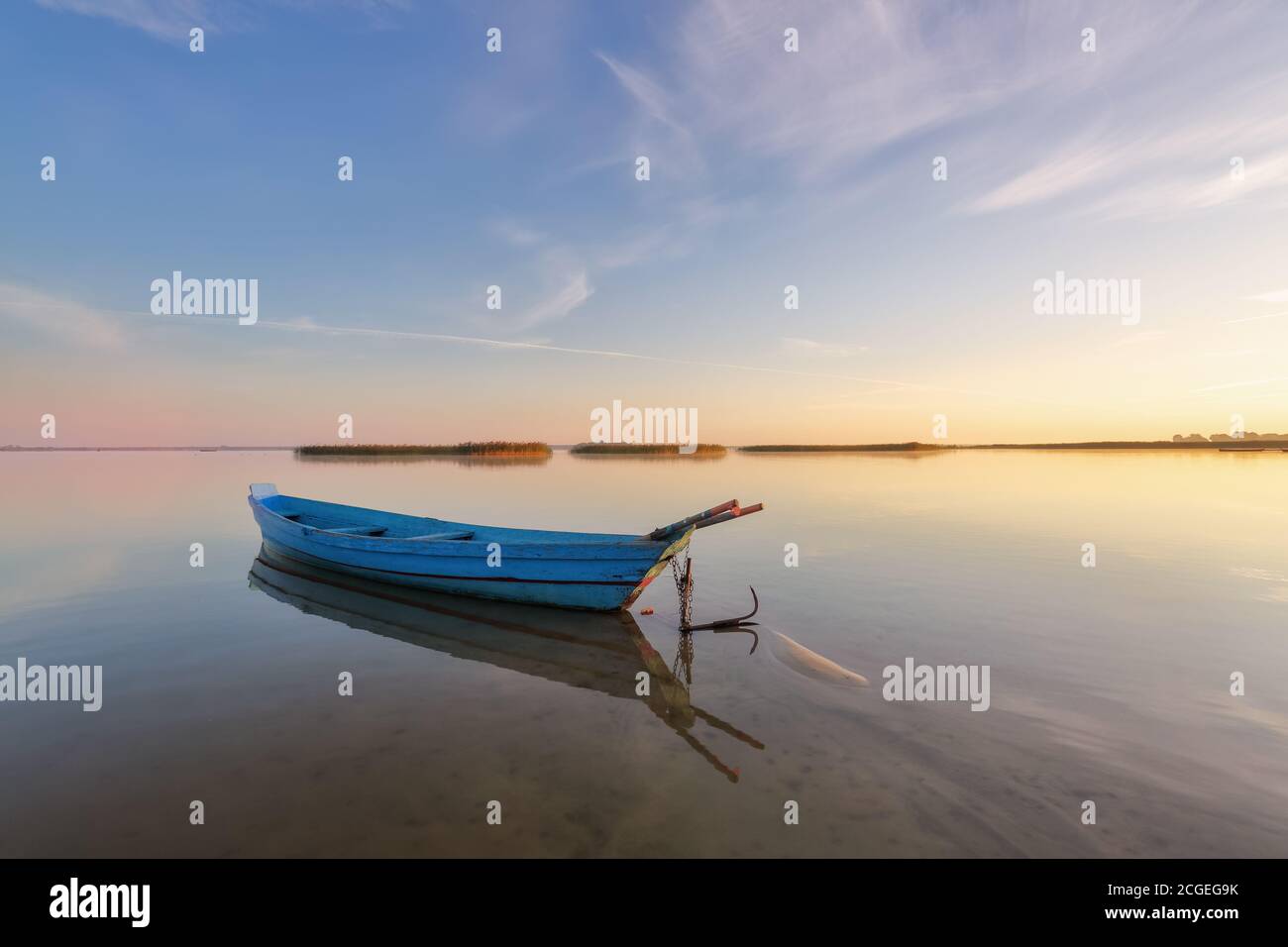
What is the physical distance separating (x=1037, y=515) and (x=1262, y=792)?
23605mm

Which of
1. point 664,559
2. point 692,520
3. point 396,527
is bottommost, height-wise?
point 664,559

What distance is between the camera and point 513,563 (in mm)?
12086

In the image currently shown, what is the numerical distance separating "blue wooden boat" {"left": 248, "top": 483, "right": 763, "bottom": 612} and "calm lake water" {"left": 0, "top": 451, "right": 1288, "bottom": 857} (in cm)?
60

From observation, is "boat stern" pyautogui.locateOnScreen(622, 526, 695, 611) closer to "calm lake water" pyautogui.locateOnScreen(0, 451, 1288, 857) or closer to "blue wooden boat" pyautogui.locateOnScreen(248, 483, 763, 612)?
"blue wooden boat" pyautogui.locateOnScreen(248, 483, 763, 612)

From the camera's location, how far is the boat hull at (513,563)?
37.4ft

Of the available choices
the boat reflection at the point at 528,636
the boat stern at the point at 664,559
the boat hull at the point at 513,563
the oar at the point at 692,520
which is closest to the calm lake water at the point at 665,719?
the boat reflection at the point at 528,636

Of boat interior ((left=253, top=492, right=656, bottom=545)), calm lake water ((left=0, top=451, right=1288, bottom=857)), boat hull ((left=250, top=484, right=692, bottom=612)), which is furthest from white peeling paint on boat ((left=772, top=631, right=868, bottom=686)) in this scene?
boat interior ((left=253, top=492, right=656, bottom=545))

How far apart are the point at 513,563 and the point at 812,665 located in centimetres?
634

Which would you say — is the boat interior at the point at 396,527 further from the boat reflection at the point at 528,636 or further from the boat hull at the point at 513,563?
the boat reflection at the point at 528,636

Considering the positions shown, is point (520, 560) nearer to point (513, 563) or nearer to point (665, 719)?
point (513, 563)

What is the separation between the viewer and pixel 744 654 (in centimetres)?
986

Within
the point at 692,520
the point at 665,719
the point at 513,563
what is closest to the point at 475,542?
the point at 513,563

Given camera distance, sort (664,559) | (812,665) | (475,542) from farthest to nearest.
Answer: (475,542)
(664,559)
(812,665)
